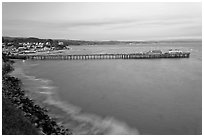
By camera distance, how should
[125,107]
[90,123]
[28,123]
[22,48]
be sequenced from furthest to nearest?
[22,48], [125,107], [90,123], [28,123]

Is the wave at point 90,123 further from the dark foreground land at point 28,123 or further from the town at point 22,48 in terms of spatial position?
the town at point 22,48

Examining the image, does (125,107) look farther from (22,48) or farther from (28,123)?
(22,48)

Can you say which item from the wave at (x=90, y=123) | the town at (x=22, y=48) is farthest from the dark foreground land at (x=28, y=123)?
the town at (x=22, y=48)

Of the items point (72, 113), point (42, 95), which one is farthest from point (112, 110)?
point (42, 95)

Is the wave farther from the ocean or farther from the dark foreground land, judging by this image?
the dark foreground land

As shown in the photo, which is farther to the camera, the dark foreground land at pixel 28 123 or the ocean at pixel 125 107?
the ocean at pixel 125 107

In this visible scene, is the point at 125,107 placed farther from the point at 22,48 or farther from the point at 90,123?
the point at 22,48

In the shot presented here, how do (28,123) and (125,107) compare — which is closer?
(28,123)

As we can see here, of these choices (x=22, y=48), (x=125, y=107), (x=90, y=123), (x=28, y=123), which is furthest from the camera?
(x=22, y=48)

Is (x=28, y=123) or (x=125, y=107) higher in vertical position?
(x=28, y=123)

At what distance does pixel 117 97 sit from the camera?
13.4m

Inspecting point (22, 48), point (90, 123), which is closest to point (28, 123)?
point (90, 123)

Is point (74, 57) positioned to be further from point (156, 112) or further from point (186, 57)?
point (156, 112)

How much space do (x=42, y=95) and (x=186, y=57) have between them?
33179 millimetres
